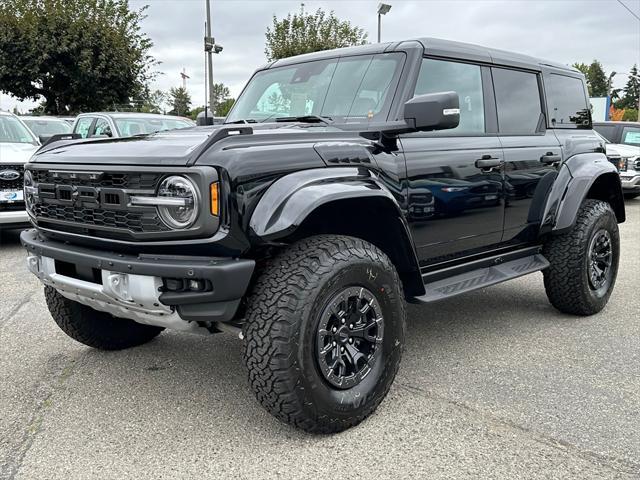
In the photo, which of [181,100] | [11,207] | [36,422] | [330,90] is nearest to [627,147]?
[330,90]

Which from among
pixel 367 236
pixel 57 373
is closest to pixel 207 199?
pixel 367 236

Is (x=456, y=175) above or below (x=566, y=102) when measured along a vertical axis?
below

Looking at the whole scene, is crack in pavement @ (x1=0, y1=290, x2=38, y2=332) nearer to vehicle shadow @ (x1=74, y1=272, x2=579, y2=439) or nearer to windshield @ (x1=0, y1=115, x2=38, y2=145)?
vehicle shadow @ (x1=74, y1=272, x2=579, y2=439)

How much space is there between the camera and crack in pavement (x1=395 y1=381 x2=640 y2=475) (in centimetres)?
250

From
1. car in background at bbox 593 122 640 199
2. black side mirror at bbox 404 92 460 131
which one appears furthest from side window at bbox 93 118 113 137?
car in background at bbox 593 122 640 199

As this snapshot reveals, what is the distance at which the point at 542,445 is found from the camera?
2660 mm

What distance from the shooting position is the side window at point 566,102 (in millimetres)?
4613

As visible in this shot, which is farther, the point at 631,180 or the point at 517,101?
the point at 631,180

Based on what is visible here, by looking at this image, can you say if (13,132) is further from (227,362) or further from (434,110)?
(434,110)

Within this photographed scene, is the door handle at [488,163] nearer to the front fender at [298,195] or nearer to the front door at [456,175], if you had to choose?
the front door at [456,175]

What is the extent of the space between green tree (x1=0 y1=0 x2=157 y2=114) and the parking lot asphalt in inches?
796

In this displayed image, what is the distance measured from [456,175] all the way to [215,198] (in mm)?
1599

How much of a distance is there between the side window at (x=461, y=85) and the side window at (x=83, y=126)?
8239 millimetres

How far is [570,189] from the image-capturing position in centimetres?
435
